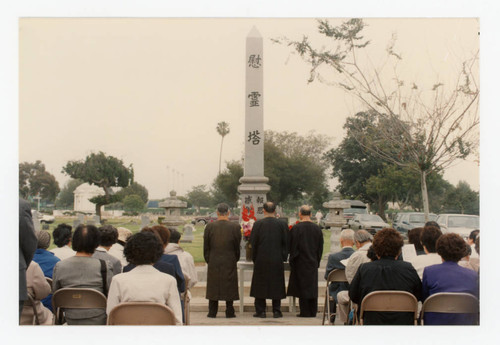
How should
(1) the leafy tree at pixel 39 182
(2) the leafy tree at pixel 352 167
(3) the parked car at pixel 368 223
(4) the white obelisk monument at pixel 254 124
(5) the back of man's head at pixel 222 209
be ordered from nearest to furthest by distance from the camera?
(5) the back of man's head at pixel 222 209
(4) the white obelisk monument at pixel 254 124
(3) the parked car at pixel 368 223
(1) the leafy tree at pixel 39 182
(2) the leafy tree at pixel 352 167

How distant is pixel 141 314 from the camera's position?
4312 millimetres

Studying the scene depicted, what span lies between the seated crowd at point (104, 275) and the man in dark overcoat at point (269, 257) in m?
2.24

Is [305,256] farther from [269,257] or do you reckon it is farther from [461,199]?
[461,199]

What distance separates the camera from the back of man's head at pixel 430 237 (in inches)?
225

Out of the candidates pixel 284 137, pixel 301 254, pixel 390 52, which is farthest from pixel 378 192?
pixel 301 254

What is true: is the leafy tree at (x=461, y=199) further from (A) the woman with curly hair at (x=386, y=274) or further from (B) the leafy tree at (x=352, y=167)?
(A) the woman with curly hair at (x=386, y=274)

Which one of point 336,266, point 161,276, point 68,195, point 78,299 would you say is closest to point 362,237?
point 336,266

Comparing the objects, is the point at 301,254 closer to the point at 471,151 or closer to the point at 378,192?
the point at 471,151

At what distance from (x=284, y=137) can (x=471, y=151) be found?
37.0 meters

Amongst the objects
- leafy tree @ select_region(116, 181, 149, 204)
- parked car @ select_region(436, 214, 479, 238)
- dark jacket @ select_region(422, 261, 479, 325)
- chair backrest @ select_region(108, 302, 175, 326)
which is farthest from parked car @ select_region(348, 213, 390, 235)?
leafy tree @ select_region(116, 181, 149, 204)

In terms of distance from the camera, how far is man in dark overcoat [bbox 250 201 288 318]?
26.4 feet

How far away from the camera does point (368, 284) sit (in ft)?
16.6

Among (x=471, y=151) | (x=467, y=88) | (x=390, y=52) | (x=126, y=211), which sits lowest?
(x=126, y=211)

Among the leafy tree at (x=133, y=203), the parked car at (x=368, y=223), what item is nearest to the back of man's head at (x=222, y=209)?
the parked car at (x=368, y=223)
